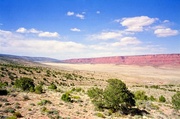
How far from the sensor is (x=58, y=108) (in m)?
22.0

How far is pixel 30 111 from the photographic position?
19.3 meters

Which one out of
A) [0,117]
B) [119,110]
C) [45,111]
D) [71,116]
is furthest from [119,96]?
[0,117]

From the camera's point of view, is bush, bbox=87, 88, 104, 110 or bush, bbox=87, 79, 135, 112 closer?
Result: bush, bbox=87, 79, 135, 112

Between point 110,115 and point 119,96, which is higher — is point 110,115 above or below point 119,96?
below

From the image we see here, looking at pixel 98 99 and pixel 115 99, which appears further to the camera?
pixel 98 99

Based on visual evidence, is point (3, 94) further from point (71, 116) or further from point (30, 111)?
point (71, 116)

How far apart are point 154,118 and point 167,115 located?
3527mm

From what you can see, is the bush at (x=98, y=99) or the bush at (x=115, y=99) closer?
the bush at (x=115, y=99)

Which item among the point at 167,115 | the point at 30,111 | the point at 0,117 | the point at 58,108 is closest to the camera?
the point at 0,117

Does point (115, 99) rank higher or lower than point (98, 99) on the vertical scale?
higher

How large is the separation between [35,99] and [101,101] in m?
7.81

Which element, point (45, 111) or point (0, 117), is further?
point (45, 111)

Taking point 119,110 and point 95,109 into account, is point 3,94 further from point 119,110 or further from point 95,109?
point 119,110

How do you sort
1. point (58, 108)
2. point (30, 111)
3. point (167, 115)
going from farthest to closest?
point (167, 115)
point (58, 108)
point (30, 111)
